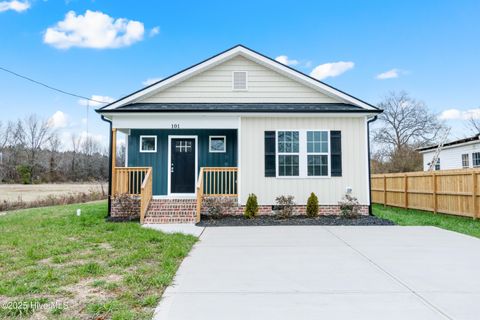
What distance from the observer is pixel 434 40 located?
59.6 ft

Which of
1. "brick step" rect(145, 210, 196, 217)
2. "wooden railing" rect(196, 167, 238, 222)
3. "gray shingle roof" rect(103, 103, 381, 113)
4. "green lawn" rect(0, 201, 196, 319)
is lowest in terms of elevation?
"green lawn" rect(0, 201, 196, 319)

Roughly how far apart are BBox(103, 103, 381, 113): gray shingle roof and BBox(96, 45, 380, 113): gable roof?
0.97ft

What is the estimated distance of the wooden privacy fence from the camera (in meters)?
10.0

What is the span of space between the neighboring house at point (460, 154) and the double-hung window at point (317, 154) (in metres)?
10.5

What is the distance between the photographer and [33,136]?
4484 centimetres

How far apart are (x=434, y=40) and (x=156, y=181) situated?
55.5ft

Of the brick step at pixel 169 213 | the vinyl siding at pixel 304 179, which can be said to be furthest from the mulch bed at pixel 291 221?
the vinyl siding at pixel 304 179

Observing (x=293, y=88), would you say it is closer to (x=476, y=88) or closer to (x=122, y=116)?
(x=122, y=116)

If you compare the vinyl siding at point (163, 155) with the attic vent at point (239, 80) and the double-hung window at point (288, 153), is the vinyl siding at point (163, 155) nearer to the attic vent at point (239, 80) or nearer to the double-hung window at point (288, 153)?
the attic vent at point (239, 80)

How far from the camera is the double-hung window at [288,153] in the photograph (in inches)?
411

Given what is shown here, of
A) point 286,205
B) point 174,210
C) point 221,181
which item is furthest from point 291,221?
point 174,210

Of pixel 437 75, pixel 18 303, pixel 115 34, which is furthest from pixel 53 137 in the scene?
pixel 18 303

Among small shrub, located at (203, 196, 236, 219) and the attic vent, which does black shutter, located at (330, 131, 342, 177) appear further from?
the attic vent

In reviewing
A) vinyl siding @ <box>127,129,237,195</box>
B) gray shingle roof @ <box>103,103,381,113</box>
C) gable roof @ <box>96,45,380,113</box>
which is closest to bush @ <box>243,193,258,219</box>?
vinyl siding @ <box>127,129,237,195</box>
